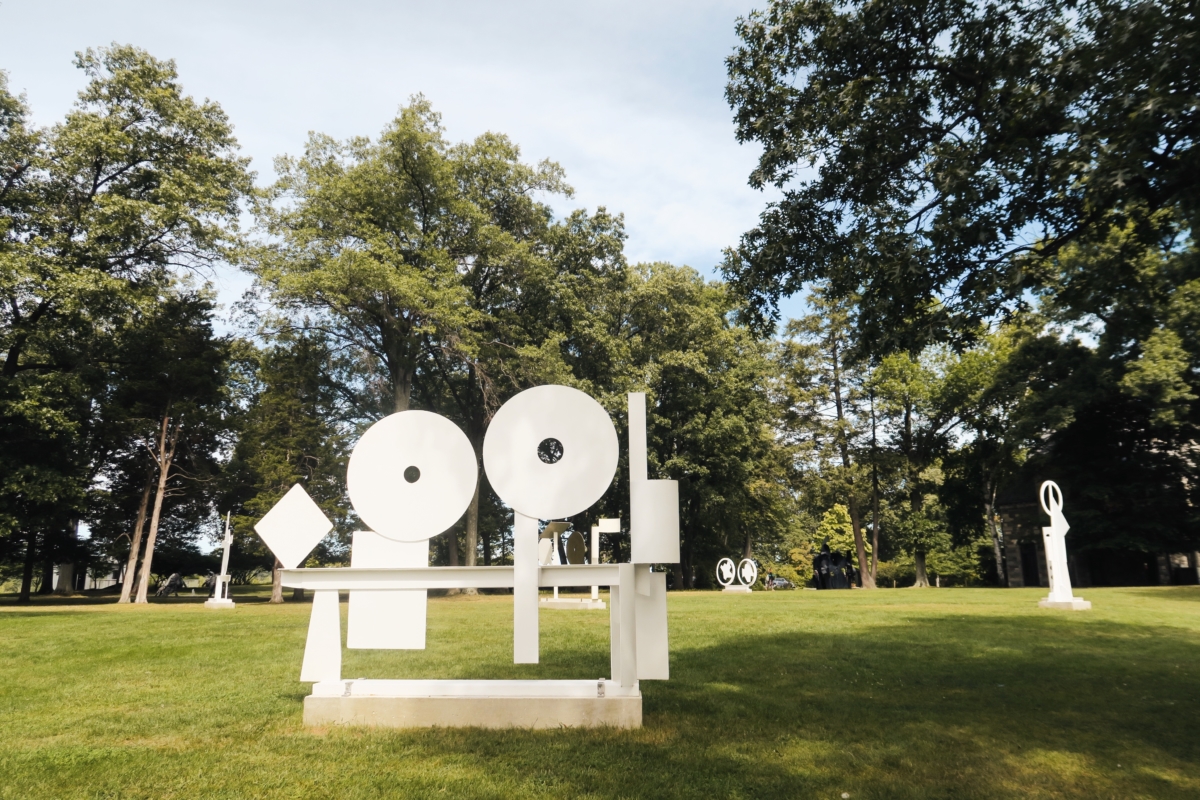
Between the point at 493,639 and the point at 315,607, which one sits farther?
the point at 493,639

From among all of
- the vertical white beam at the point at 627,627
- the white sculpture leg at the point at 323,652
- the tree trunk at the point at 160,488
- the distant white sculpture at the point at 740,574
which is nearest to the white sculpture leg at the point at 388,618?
the white sculpture leg at the point at 323,652

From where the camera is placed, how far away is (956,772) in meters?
4.58

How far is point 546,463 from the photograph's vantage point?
561cm

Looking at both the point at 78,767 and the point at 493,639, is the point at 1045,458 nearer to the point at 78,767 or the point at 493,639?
the point at 493,639

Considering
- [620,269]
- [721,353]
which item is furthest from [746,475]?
[620,269]

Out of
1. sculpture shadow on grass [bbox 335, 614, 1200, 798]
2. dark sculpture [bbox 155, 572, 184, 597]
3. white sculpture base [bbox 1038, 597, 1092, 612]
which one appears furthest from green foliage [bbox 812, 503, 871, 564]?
sculpture shadow on grass [bbox 335, 614, 1200, 798]

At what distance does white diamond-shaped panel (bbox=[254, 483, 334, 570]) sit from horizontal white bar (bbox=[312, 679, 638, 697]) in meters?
1.07

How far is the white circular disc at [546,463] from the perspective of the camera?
18.5 ft

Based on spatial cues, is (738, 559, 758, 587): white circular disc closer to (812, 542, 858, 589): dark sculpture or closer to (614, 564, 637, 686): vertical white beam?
(812, 542, 858, 589): dark sculpture

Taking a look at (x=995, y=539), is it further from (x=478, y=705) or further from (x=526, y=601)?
(x=478, y=705)

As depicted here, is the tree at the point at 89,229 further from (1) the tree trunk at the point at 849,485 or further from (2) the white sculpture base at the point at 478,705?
(1) the tree trunk at the point at 849,485

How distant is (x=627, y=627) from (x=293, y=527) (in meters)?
2.91

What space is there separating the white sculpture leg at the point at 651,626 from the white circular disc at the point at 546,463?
2.61 feet

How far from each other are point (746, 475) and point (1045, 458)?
41.0 feet
